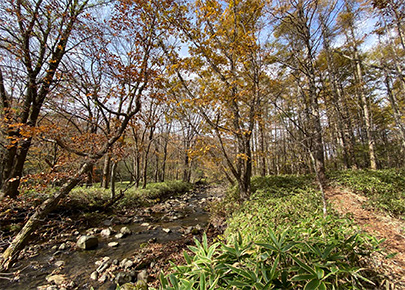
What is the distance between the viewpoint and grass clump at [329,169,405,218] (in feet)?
13.9

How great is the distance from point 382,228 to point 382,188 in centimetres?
271

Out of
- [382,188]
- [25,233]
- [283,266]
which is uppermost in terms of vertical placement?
[382,188]

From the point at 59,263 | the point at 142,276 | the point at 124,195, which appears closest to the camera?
the point at 142,276

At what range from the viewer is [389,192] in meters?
5.14

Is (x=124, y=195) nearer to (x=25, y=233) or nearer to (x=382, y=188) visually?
(x=25, y=233)

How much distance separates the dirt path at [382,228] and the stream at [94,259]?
14.3 feet

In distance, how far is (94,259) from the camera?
4543 millimetres

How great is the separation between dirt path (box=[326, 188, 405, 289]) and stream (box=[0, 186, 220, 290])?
4.35m

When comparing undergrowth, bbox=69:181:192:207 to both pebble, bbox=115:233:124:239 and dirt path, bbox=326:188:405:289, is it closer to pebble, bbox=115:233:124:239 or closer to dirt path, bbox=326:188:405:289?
pebble, bbox=115:233:124:239

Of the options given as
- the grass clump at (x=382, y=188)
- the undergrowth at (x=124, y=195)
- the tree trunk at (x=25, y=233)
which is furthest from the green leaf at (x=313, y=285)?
the undergrowth at (x=124, y=195)

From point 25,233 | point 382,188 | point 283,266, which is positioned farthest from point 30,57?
point 382,188

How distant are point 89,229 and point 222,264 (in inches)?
266

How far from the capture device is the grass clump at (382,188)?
4.24m

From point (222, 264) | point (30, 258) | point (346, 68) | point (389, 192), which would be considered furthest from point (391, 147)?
point (30, 258)
